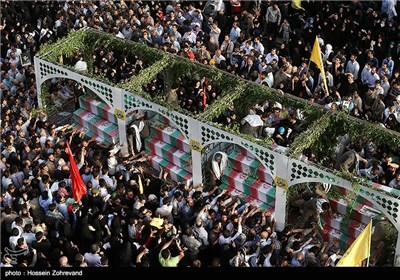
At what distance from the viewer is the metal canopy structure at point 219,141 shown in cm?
1794

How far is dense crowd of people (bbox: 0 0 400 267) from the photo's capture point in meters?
18.2

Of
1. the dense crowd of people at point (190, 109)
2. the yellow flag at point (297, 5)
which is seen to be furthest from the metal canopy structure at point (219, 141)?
the yellow flag at point (297, 5)

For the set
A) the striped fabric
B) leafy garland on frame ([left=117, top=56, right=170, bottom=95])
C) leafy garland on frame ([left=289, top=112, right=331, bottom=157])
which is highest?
leafy garland on frame ([left=117, top=56, right=170, bottom=95])

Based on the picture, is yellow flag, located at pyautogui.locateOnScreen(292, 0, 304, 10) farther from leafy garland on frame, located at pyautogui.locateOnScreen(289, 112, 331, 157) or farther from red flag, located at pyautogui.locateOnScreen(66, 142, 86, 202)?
red flag, located at pyautogui.locateOnScreen(66, 142, 86, 202)

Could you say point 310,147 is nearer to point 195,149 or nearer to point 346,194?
point 346,194

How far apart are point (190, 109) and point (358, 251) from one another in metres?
7.43

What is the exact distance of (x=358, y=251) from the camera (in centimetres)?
1652

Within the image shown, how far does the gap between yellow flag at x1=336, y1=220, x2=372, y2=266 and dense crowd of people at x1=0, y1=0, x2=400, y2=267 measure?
1236 mm

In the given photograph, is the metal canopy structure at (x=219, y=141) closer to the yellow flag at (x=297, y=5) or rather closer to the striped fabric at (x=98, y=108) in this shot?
the striped fabric at (x=98, y=108)

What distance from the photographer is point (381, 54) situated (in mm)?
25875

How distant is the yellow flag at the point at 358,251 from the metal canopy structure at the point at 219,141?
1.53 m

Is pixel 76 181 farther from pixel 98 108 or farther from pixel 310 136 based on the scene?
pixel 310 136

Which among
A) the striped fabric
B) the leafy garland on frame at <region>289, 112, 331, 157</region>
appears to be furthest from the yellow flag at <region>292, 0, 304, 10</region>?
the leafy garland on frame at <region>289, 112, 331, 157</region>

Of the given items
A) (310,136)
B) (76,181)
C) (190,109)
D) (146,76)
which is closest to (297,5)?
(190,109)
